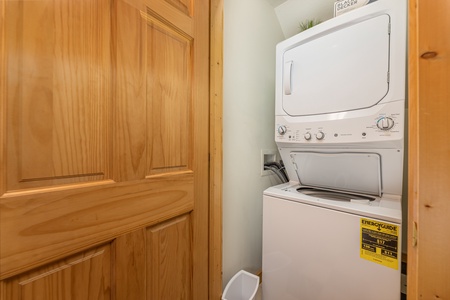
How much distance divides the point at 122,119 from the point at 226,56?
0.95 metres

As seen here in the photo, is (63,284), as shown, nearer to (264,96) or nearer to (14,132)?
(14,132)

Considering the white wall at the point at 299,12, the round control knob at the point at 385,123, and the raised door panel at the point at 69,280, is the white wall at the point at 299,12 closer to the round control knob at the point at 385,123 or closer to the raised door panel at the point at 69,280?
the round control knob at the point at 385,123

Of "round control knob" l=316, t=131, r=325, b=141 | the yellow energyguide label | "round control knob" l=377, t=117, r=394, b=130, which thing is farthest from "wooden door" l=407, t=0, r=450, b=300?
"round control knob" l=316, t=131, r=325, b=141

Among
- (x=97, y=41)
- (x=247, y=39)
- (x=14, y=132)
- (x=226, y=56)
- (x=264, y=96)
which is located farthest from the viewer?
(x=264, y=96)

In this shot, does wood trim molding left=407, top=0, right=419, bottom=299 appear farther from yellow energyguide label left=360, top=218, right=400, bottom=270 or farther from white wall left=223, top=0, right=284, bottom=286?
white wall left=223, top=0, right=284, bottom=286

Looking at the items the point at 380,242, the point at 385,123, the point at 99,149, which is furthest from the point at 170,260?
the point at 385,123

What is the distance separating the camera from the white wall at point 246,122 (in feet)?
4.52

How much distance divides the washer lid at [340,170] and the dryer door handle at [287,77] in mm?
472

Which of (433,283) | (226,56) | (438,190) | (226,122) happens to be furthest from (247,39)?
(433,283)

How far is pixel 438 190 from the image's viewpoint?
1.65 ft

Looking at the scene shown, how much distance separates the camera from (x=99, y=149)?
24.7 inches

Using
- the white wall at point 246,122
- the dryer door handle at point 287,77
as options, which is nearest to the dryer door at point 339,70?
the dryer door handle at point 287,77

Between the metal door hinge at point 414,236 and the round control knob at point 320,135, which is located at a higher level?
the round control knob at point 320,135

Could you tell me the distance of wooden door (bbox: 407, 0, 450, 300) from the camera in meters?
0.50
